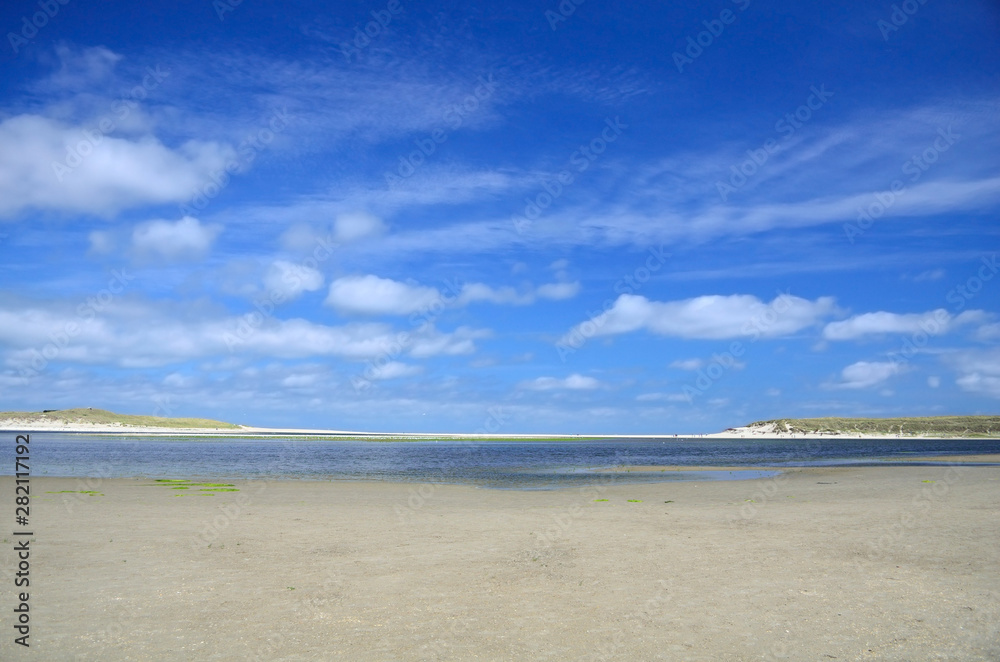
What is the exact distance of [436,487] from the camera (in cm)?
4091

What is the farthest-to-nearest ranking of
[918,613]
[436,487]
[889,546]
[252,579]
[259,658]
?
[436,487]
[889,546]
[252,579]
[918,613]
[259,658]

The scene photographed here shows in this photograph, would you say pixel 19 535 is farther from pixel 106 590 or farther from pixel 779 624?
pixel 779 624

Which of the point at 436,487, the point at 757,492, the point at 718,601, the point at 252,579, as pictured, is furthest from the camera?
the point at 436,487

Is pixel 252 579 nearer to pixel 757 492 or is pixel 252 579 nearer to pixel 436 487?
pixel 436 487

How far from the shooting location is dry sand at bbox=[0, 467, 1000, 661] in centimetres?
1035

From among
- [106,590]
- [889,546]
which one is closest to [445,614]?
[106,590]

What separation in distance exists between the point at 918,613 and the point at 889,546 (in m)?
7.27

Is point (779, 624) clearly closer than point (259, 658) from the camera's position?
No

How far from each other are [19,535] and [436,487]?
24.0m

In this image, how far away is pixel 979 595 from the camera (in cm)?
1300

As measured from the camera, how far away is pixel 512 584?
14.2 m

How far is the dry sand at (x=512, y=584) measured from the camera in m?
10.4

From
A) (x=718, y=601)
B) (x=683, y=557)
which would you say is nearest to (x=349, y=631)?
(x=718, y=601)

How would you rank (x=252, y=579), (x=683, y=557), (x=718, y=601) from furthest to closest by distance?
(x=683, y=557), (x=252, y=579), (x=718, y=601)
